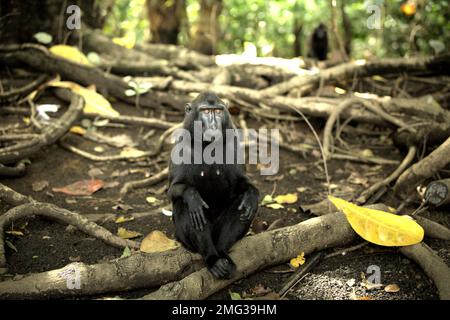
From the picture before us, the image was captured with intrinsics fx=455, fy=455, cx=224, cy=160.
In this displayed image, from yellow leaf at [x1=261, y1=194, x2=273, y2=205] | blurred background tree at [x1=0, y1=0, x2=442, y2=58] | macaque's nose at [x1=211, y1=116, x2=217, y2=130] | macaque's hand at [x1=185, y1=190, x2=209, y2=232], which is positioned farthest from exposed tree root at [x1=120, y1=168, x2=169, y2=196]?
blurred background tree at [x1=0, y1=0, x2=442, y2=58]

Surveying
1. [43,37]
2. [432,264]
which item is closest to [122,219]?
[432,264]

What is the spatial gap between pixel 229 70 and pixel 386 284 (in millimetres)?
4177

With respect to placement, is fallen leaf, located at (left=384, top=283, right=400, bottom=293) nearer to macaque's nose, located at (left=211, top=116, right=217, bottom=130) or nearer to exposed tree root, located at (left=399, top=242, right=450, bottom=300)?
exposed tree root, located at (left=399, top=242, right=450, bottom=300)

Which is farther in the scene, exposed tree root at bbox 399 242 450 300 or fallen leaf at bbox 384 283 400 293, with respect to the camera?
fallen leaf at bbox 384 283 400 293

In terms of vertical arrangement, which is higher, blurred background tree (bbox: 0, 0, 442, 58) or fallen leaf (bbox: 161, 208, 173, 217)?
blurred background tree (bbox: 0, 0, 442, 58)

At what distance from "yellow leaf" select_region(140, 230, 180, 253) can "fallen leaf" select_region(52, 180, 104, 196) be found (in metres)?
1.13

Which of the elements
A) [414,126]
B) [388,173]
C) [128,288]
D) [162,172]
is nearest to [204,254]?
[128,288]

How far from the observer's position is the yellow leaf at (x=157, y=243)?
3557mm

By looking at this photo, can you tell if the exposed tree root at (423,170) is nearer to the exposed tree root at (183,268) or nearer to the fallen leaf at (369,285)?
the exposed tree root at (183,268)

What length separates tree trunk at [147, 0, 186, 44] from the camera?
9570mm

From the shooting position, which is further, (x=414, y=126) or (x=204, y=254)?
(x=414, y=126)

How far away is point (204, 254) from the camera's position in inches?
128
